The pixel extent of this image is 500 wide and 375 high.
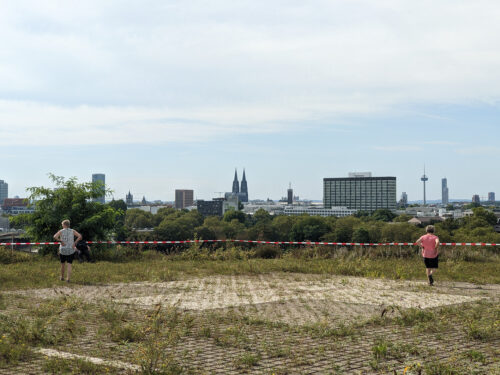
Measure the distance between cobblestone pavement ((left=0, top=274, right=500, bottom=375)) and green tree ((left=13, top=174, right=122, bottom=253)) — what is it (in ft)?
24.6

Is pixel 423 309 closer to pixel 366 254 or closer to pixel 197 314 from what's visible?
pixel 197 314

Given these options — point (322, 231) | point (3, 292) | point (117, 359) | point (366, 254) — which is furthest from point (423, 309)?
point (322, 231)

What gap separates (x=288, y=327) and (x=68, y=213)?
43.9 ft

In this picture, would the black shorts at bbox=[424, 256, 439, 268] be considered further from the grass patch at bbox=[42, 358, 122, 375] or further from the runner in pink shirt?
the grass patch at bbox=[42, 358, 122, 375]

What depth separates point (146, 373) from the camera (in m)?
5.50

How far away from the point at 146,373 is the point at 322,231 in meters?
103

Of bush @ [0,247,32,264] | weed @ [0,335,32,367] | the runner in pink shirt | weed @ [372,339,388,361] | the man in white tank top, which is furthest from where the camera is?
bush @ [0,247,32,264]

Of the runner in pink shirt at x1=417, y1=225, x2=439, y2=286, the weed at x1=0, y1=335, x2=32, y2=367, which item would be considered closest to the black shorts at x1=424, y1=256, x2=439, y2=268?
the runner in pink shirt at x1=417, y1=225, x2=439, y2=286

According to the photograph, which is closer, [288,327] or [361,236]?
[288,327]

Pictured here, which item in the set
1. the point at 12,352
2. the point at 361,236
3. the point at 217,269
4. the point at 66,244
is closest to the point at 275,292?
the point at 217,269

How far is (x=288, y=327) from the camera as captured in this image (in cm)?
784

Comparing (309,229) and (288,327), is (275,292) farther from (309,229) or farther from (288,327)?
(309,229)

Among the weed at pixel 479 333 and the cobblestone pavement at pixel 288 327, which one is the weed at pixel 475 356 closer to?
the cobblestone pavement at pixel 288 327

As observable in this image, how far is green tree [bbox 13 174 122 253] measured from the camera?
19.3 meters
